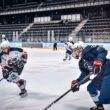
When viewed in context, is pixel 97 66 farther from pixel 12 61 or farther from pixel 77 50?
pixel 12 61

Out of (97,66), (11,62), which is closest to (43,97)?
(11,62)

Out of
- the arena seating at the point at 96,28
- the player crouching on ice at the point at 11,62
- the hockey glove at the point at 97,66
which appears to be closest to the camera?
the hockey glove at the point at 97,66

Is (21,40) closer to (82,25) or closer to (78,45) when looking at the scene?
(82,25)

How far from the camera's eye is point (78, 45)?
448 cm

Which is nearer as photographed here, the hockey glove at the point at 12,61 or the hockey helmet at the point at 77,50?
the hockey helmet at the point at 77,50

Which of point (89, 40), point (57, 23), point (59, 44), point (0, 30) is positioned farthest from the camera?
point (0, 30)

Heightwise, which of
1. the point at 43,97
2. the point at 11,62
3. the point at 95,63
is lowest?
the point at 43,97

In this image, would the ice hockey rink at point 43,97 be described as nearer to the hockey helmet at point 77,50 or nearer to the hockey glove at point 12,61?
the hockey glove at point 12,61

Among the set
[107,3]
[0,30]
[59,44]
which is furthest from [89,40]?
[0,30]

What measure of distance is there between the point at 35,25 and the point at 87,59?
29.4m

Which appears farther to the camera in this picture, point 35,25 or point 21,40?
point 35,25

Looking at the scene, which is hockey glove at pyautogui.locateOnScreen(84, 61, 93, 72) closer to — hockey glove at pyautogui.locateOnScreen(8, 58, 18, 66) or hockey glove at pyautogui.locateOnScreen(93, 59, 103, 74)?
hockey glove at pyautogui.locateOnScreen(93, 59, 103, 74)

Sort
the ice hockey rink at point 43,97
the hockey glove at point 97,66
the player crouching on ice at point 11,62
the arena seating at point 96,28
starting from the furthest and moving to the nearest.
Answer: the arena seating at point 96,28, the player crouching on ice at point 11,62, the ice hockey rink at point 43,97, the hockey glove at point 97,66

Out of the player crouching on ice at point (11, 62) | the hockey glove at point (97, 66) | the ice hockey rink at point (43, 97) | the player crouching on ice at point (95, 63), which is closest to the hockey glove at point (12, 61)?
the player crouching on ice at point (11, 62)
